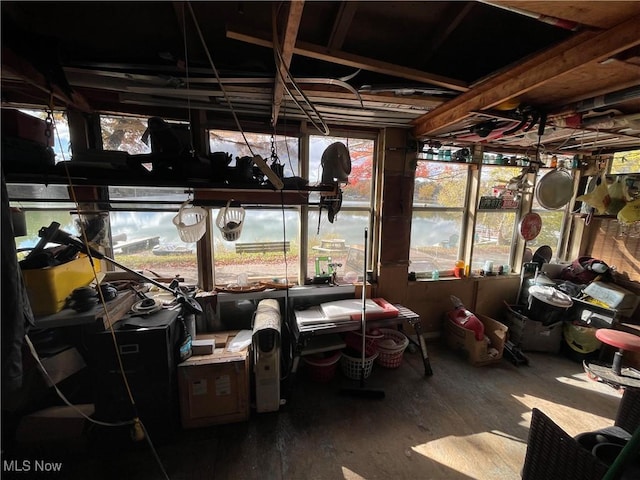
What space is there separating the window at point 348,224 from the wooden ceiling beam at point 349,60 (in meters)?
1.28

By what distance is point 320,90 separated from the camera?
5.78ft

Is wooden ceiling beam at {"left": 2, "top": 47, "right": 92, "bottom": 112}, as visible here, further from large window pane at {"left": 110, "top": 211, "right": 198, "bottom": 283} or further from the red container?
the red container

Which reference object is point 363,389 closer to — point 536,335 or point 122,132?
point 536,335

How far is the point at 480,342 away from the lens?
2916mm

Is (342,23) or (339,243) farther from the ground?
(342,23)

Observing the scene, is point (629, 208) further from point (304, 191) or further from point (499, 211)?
point (304, 191)

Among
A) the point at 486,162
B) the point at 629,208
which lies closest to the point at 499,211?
the point at 486,162

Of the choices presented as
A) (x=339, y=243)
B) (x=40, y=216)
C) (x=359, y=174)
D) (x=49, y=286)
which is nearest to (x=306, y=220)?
(x=339, y=243)

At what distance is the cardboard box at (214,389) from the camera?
1.99m

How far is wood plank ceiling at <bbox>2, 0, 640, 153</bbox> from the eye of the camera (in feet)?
4.16

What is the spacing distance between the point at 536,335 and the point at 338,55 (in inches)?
152

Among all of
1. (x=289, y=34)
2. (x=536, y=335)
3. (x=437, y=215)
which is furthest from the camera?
(x=437, y=215)

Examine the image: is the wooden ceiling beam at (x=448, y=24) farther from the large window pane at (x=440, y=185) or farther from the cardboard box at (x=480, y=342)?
the cardboard box at (x=480, y=342)

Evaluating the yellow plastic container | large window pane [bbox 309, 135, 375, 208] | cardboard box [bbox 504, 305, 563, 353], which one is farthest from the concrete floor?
large window pane [bbox 309, 135, 375, 208]
